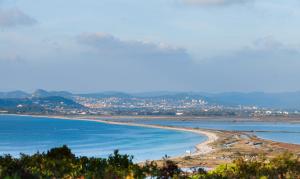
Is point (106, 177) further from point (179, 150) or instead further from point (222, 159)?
point (179, 150)

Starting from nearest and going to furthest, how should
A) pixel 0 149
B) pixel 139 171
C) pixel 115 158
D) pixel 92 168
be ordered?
1. pixel 139 171
2. pixel 92 168
3. pixel 115 158
4. pixel 0 149

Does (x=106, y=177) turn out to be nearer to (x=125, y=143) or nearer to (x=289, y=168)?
(x=289, y=168)

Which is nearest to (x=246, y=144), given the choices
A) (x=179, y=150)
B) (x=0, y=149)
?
(x=179, y=150)

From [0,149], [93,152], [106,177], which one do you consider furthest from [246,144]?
[106,177]

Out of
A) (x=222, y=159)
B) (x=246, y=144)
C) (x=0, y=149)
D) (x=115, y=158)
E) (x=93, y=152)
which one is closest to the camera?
(x=115, y=158)

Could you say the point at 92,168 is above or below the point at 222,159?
above

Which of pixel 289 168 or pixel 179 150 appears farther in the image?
pixel 179 150

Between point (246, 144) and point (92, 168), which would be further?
point (246, 144)

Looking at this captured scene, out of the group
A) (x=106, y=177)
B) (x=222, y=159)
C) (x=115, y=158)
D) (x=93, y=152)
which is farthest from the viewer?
(x=93, y=152)

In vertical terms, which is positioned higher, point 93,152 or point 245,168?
point 245,168
